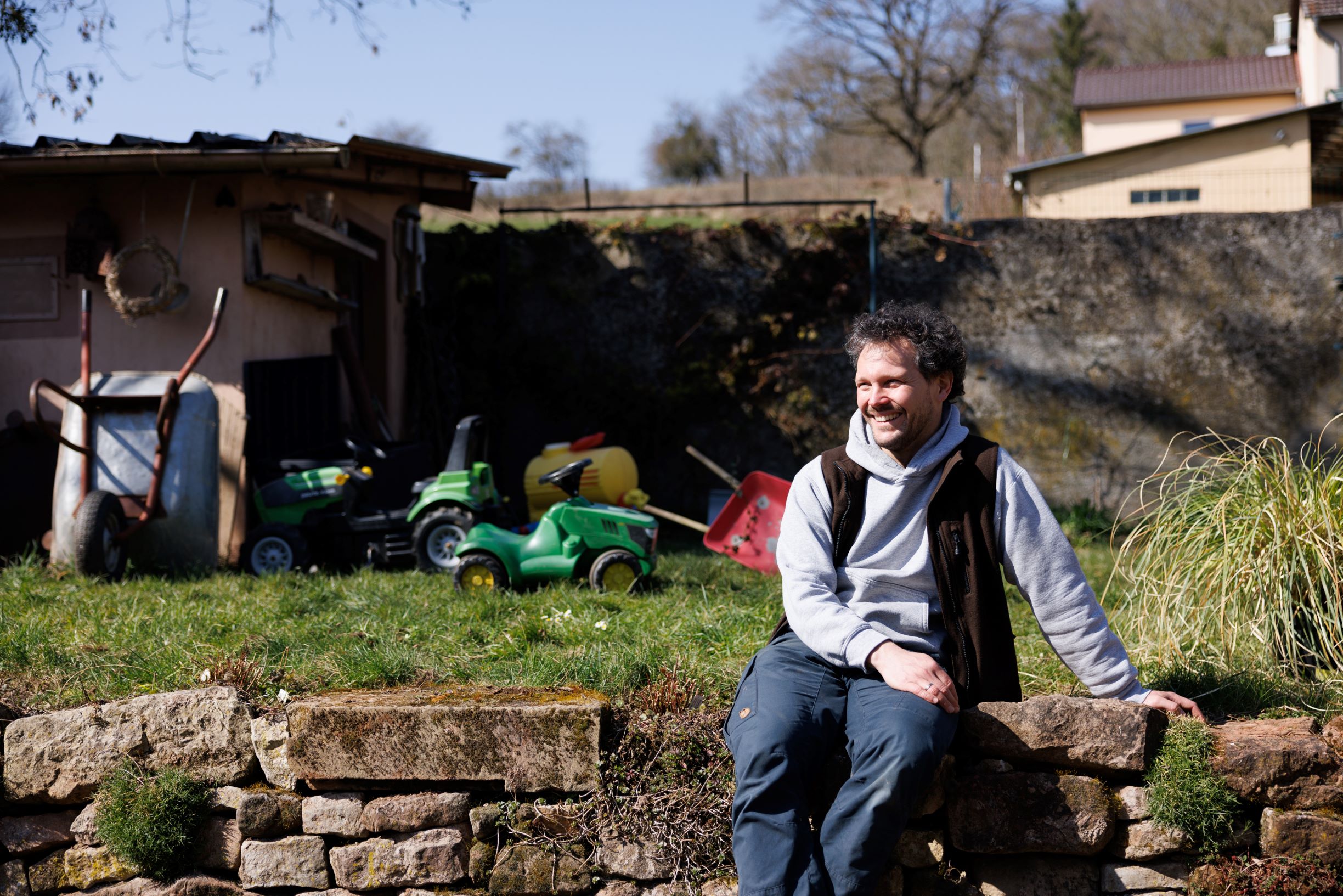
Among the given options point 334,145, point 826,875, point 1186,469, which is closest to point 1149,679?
point 1186,469

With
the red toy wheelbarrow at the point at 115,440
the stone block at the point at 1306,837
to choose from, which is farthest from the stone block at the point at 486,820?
the red toy wheelbarrow at the point at 115,440

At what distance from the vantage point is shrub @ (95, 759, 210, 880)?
311 centimetres

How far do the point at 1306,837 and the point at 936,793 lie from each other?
3.15 feet

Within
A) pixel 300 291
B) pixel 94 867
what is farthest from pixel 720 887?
pixel 300 291

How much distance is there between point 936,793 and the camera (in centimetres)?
279

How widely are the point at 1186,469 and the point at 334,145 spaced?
4.81 meters

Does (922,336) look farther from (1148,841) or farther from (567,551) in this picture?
(567,551)

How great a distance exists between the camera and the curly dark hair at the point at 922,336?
281cm

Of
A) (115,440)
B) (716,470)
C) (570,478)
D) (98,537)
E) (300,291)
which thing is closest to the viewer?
(98,537)

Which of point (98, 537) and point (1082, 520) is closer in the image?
point (98, 537)

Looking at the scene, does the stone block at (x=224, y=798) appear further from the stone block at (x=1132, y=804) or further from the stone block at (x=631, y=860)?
the stone block at (x=1132, y=804)

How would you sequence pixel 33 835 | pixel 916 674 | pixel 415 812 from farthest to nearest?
pixel 33 835 → pixel 415 812 → pixel 916 674

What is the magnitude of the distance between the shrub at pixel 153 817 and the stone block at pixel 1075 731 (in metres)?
2.33

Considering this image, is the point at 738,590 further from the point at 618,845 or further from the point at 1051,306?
the point at 1051,306
